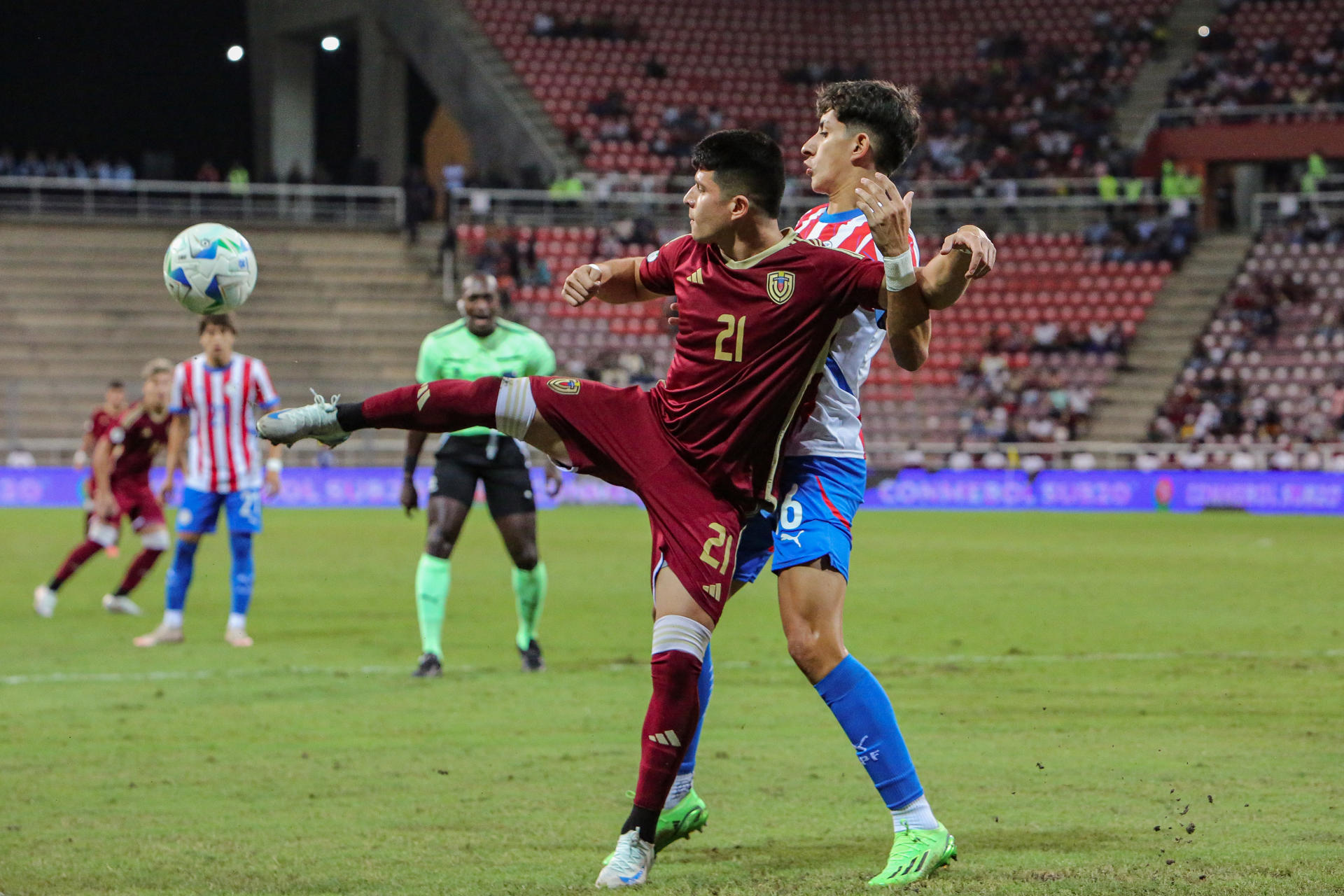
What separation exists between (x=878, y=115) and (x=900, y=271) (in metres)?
0.91

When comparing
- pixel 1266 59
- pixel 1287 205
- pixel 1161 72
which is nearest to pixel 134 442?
pixel 1287 205

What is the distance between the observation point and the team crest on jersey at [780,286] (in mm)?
4754

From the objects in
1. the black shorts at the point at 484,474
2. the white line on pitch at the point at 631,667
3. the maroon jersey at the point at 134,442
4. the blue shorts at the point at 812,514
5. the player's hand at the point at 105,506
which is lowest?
the player's hand at the point at 105,506

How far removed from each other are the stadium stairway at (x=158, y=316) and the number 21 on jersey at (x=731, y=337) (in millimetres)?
23885

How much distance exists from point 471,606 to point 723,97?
27.6 m

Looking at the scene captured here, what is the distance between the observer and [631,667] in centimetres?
973

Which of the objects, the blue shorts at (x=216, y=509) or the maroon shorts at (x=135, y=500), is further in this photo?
the maroon shorts at (x=135, y=500)

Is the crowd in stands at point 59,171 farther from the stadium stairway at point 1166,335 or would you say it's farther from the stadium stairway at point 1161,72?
the stadium stairway at point 1161,72

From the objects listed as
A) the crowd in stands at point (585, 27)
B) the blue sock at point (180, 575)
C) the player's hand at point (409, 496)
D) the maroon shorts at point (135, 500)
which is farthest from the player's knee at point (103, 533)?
the crowd in stands at point (585, 27)

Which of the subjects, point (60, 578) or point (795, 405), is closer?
point (795, 405)

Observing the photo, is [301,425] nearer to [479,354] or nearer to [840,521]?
[840,521]

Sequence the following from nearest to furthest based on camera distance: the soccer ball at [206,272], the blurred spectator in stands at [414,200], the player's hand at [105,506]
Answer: the soccer ball at [206,272] < the player's hand at [105,506] < the blurred spectator in stands at [414,200]

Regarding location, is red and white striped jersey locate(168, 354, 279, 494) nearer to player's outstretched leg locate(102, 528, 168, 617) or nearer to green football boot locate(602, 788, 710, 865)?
player's outstretched leg locate(102, 528, 168, 617)

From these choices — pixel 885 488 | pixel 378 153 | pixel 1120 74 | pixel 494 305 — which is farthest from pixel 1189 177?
pixel 494 305
